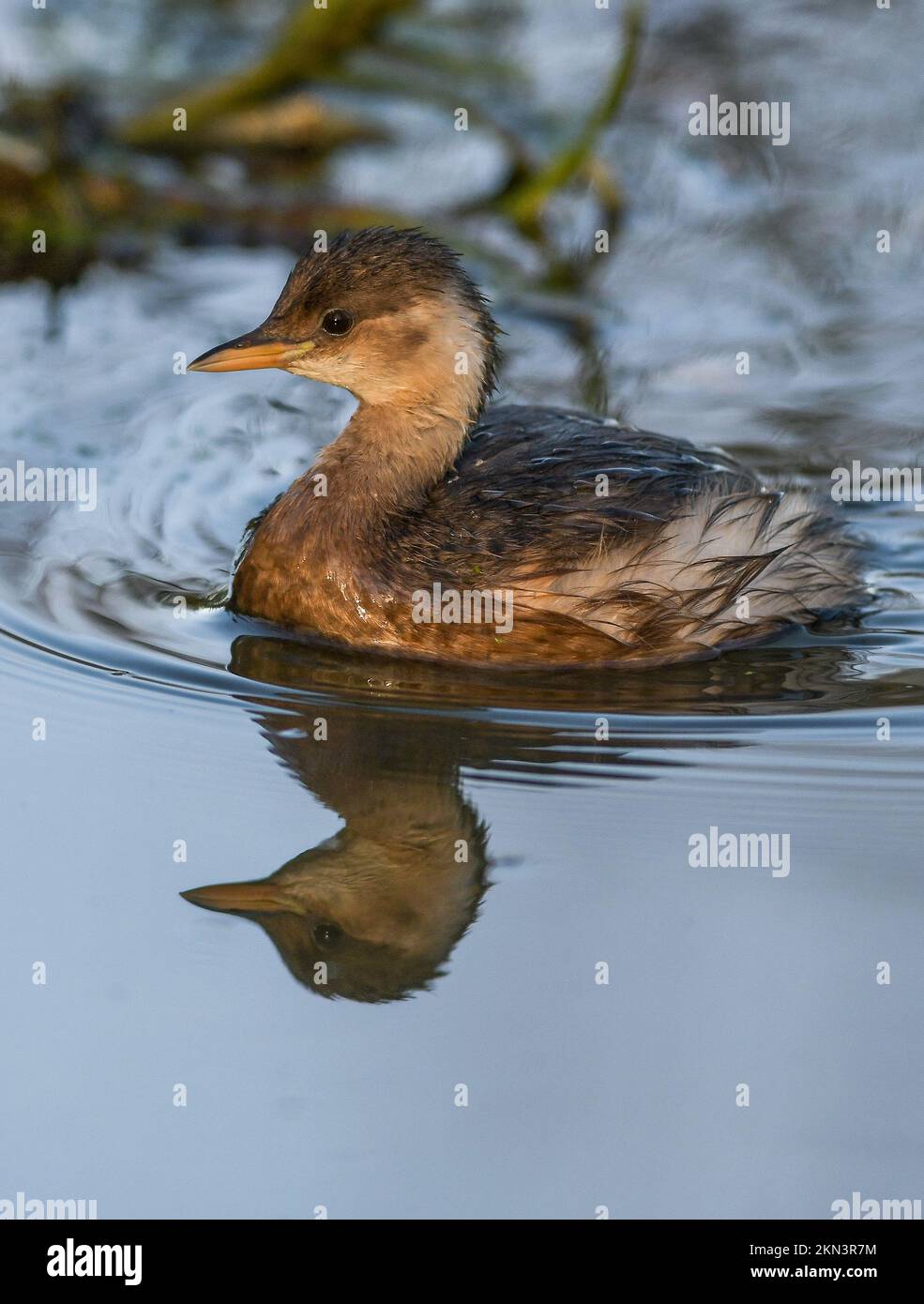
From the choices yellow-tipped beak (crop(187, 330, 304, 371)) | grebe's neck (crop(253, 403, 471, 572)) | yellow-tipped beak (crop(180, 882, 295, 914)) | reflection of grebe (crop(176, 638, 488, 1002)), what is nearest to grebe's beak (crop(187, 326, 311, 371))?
yellow-tipped beak (crop(187, 330, 304, 371))

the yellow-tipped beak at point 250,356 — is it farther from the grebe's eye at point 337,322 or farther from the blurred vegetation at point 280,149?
the blurred vegetation at point 280,149

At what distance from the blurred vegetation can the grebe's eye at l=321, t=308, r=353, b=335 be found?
314 cm

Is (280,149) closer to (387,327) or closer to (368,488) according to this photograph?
(387,327)

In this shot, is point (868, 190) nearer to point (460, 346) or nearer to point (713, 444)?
point (713, 444)

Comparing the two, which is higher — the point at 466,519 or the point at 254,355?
the point at 254,355

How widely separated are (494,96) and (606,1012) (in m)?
8.28

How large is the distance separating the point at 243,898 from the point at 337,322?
250 cm

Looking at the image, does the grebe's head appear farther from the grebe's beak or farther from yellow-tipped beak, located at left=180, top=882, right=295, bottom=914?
yellow-tipped beak, located at left=180, top=882, right=295, bottom=914

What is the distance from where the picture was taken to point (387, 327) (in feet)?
21.8

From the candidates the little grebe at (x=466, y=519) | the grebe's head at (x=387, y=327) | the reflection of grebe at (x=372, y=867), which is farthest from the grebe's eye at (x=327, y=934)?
the grebe's head at (x=387, y=327)

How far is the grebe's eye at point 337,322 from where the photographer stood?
666 centimetres

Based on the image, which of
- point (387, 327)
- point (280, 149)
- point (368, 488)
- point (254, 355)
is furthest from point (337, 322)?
point (280, 149)

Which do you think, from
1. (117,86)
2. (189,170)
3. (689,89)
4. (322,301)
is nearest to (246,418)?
(322,301)

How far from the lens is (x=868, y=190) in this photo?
11094mm
